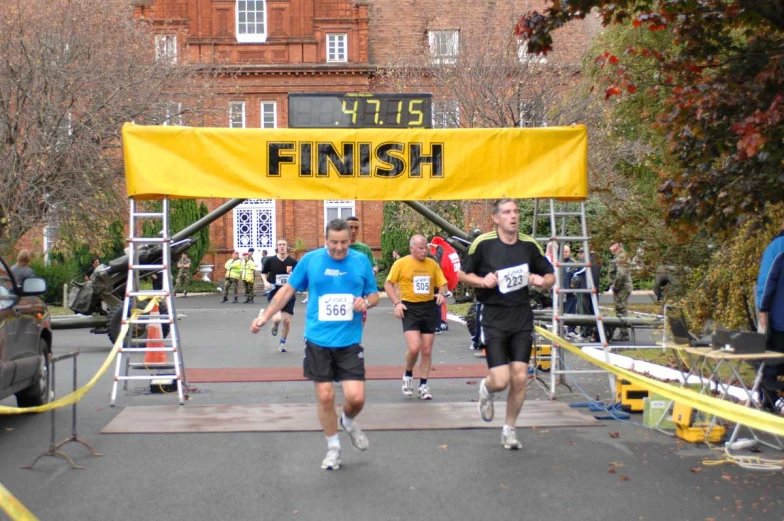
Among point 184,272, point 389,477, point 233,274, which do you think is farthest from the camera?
point 184,272

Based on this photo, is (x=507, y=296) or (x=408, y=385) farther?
(x=408, y=385)

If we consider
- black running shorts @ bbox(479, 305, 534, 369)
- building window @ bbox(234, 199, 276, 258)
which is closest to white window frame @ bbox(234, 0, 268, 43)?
building window @ bbox(234, 199, 276, 258)

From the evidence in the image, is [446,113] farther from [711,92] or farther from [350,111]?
[711,92]

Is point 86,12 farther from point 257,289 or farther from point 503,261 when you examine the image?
point 503,261

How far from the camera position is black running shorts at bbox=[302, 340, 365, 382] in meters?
8.02

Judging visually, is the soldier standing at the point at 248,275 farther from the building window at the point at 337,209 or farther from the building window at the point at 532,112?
the building window at the point at 337,209

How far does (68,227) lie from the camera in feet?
93.8

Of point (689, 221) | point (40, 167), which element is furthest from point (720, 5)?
point (40, 167)

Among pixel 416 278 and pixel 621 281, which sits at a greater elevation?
pixel 416 278

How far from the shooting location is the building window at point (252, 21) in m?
48.8

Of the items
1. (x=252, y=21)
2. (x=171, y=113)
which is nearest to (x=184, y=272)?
(x=171, y=113)

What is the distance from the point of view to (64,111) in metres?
27.1

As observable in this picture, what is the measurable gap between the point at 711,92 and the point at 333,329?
4.32m

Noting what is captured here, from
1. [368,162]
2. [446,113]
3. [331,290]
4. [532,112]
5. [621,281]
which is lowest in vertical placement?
[621,281]
